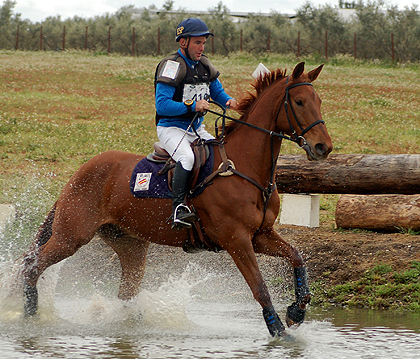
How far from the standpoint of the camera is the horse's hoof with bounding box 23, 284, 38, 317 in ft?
21.3

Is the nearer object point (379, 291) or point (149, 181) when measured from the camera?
point (149, 181)

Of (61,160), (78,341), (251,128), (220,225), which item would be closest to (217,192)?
(220,225)

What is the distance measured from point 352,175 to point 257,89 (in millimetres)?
3966

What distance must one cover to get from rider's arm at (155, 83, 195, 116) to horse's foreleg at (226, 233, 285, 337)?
1370 mm

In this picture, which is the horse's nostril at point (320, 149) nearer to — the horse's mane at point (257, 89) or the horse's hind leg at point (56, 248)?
the horse's mane at point (257, 89)

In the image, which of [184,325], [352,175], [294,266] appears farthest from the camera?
[352,175]

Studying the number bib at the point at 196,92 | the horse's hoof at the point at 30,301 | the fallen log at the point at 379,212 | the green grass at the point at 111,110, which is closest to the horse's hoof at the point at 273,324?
the number bib at the point at 196,92

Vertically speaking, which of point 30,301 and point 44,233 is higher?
point 44,233

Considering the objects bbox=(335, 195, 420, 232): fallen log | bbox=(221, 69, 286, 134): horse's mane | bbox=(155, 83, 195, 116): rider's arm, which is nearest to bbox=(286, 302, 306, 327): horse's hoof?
bbox=(221, 69, 286, 134): horse's mane

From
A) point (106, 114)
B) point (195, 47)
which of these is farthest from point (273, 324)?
point (106, 114)

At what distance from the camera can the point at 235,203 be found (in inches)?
227

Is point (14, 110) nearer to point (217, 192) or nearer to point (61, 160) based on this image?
point (61, 160)

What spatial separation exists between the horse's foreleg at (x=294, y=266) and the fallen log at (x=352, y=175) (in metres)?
3.95

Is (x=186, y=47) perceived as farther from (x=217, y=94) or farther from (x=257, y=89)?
(x=257, y=89)
